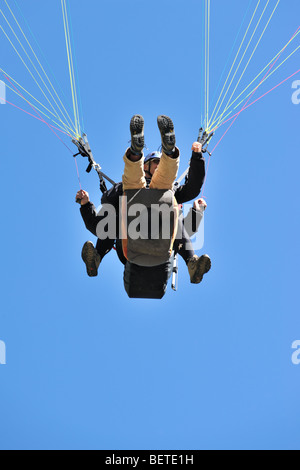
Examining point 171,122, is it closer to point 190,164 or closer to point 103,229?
point 190,164

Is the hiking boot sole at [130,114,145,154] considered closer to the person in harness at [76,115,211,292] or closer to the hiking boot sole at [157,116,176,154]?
the person in harness at [76,115,211,292]

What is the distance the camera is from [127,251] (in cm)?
802

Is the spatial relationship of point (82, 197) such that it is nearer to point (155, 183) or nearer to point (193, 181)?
point (155, 183)

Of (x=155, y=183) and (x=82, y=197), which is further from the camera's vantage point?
(x=82, y=197)

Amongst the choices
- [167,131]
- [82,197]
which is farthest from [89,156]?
[167,131]

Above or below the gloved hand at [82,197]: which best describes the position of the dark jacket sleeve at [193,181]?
above

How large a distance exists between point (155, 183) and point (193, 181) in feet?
2.21

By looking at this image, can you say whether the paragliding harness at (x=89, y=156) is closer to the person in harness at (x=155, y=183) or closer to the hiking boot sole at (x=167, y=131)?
the person in harness at (x=155, y=183)

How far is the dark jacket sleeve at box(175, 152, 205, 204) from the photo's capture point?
8133mm

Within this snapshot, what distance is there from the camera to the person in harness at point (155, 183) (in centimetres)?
748

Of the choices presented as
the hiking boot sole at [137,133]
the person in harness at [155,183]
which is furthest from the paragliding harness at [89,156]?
the hiking boot sole at [137,133]

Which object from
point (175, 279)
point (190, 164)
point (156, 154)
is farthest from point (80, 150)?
point (175, 279)

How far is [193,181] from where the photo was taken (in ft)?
27.2

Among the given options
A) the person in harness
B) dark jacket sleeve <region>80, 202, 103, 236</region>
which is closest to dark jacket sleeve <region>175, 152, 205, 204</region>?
the person in harness
